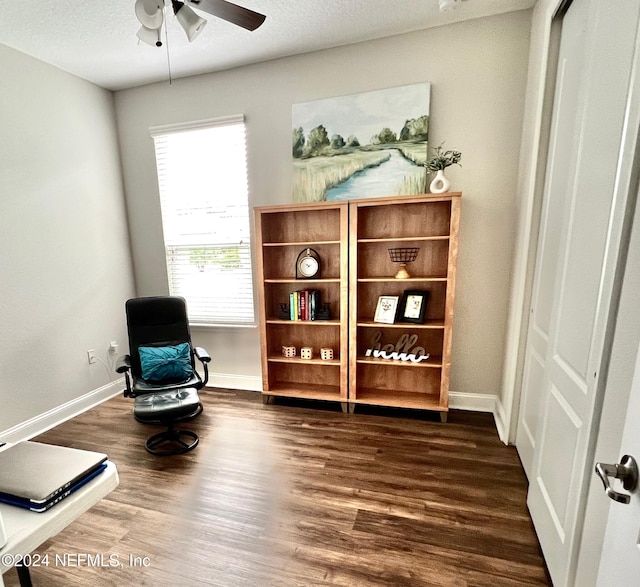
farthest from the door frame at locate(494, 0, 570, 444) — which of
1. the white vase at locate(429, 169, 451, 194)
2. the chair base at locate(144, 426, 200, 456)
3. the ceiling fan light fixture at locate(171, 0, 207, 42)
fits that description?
the chair base at locate(144, 426, 200, 456)

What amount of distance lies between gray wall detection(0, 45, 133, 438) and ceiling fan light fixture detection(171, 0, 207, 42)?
6.35ft

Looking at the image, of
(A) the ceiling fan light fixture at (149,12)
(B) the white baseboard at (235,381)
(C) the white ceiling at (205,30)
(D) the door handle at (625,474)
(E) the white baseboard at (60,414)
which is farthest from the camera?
(B) the white baseboard at (235,381)

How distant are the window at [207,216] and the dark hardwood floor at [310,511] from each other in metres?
1.24

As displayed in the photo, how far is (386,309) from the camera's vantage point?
2.67 metres

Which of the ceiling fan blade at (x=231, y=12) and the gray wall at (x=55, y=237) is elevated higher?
the ceiling fan blade at (x=231, y=12)

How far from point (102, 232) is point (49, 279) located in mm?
669

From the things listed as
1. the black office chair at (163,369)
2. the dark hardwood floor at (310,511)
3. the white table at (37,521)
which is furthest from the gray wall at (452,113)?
the white table at (37,521)

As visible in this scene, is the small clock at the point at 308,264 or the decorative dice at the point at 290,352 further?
the decorative dice at the point at 290,352

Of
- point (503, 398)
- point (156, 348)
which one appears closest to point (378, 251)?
point (503, 398)

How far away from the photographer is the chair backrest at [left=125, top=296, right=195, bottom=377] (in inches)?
105

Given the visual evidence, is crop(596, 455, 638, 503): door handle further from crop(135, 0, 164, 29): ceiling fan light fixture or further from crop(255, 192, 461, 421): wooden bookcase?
crop(135, 0, 164, 29): ceiling fan light fixture

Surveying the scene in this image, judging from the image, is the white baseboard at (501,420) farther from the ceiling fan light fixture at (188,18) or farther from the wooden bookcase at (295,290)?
the ceiling fan light fixture at (188,18)

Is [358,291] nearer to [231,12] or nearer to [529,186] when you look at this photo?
[529,186]

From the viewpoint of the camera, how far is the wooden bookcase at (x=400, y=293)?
2527 mm
